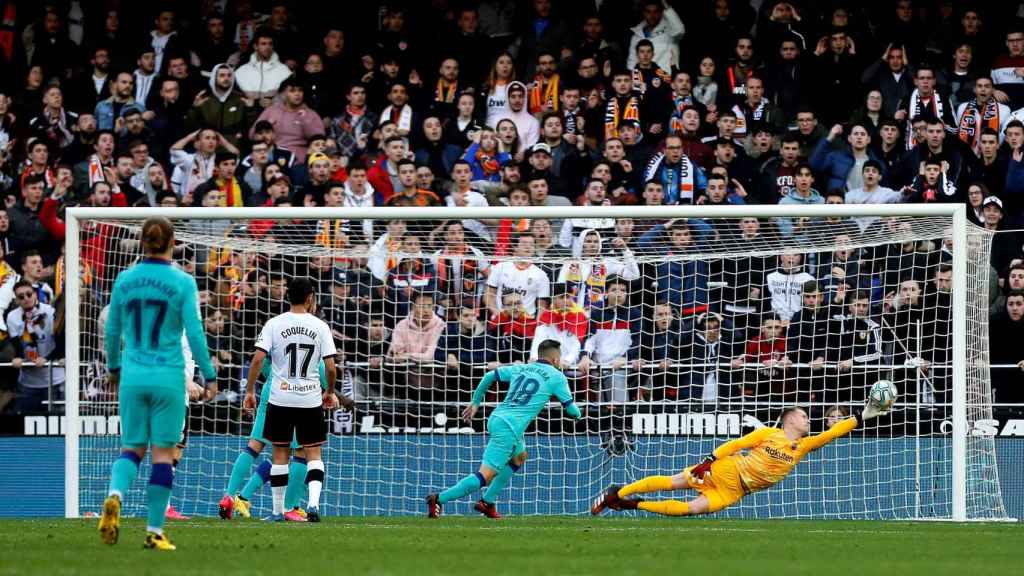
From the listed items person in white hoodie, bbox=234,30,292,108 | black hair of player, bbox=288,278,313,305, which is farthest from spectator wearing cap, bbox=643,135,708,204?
black hair of player, bbox=288,278,313,305

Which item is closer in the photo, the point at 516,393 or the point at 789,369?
the point at 516,393

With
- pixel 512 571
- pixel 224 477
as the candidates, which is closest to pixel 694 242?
pixel 224 477

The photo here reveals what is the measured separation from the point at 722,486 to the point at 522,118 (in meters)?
7.09

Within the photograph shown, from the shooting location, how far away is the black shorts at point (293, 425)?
12281 mm

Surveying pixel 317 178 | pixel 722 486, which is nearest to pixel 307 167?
pixel 317 178

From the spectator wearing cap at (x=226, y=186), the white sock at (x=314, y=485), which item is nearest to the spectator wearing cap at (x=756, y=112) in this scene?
the spectator wearing cap at (x=226, y=186)

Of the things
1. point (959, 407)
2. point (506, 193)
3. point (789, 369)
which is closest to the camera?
point (959, 407)

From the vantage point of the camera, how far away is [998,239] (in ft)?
55.4

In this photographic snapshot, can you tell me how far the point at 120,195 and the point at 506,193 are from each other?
4718 mm

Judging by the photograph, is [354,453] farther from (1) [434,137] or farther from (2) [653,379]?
(1) [434,137]

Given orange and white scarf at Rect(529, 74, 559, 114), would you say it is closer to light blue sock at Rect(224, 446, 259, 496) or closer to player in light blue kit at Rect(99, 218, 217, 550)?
light blue sock at Rect(224, 446, 259, 496)

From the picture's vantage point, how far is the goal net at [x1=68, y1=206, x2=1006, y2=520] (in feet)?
49.7

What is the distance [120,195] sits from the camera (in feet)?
60.5

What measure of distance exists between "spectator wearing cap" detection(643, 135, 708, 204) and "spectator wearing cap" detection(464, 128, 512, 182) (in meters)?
1.82
